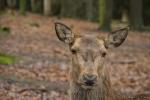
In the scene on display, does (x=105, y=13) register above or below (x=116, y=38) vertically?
above

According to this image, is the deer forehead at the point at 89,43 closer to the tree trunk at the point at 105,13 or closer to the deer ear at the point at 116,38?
the deer ear at the point at 116,38

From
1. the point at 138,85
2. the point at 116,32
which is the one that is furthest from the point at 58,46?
the point at 116,32

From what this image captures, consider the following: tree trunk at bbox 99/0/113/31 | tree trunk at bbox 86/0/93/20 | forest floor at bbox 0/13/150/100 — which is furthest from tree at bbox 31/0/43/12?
forest floor at bbox 0/13/150/100

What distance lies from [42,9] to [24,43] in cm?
2470

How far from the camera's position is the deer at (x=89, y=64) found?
6887mm

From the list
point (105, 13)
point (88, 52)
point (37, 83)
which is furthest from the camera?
point (105, 13)

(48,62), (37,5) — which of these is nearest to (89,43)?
(48,62)

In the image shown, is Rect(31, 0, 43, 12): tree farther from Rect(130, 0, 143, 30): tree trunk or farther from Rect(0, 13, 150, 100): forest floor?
Rect(0, 13, 150, 100): forest floor

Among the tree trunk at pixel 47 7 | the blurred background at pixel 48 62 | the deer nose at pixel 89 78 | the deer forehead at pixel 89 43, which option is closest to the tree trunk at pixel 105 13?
the blurred background at pixel 48 62

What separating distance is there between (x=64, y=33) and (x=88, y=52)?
2.00 ft

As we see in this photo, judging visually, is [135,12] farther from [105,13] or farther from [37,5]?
[37,5]

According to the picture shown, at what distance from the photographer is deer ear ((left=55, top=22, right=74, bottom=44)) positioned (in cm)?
748

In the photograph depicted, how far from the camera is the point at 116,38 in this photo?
7.60 metres

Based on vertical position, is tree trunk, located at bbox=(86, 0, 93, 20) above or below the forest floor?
above
